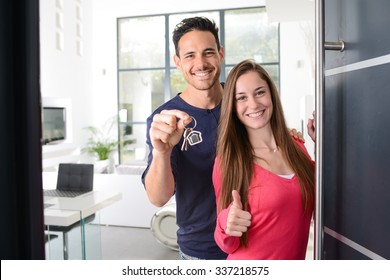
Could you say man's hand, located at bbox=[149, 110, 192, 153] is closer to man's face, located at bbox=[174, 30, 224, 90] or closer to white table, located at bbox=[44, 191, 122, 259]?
man's face, located at bbox=[174, 30, 224, 90]

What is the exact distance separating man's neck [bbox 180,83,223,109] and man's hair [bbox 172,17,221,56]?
0.09 meters

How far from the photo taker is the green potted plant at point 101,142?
4.03 feet

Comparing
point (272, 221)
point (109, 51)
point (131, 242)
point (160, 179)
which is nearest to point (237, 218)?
point (272, 221)

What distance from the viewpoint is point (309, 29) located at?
29.8 inches

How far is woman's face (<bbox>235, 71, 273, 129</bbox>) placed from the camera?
62cm

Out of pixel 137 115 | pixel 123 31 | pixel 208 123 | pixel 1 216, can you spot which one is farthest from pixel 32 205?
pixel 123 31

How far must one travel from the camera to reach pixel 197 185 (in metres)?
0.75

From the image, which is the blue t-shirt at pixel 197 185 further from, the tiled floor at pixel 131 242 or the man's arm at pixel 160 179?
the tiled floor at pixel 131 242

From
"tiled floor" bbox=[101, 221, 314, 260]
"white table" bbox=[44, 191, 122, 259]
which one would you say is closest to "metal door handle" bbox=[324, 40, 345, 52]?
"tiled floor" bbox=[101, 221, 314, 260]

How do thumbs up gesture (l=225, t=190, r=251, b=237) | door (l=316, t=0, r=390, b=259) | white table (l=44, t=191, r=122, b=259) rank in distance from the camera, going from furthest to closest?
white table (l=44, t=191, r=122, b=259) < thumbs up gesture (l=225, t=190, r=251, b=237) < door (l=316, t=0, r=390, b=259)

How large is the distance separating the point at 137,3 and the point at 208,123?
0.46 m

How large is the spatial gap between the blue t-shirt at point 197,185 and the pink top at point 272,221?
0.39 feet

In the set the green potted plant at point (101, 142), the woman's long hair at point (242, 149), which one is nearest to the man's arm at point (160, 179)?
the woman's long hair at point (242, 149)

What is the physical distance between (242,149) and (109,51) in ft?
2.33
